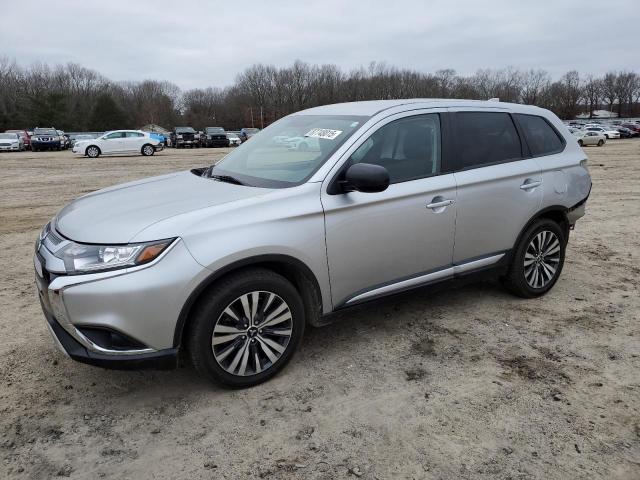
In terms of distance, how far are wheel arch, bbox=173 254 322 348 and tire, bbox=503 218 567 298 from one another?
212 centimetres

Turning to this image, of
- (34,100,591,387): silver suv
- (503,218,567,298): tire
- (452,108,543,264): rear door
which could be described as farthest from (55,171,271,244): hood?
(503,218,567,298): tire

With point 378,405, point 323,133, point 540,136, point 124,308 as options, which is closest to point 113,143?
point 323,133

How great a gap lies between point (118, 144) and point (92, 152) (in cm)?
149

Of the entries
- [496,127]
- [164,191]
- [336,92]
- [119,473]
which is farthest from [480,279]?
[336,92]

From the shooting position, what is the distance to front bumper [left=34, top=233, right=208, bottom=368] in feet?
8.86

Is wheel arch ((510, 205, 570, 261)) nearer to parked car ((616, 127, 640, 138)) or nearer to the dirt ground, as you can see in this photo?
the dirt ground

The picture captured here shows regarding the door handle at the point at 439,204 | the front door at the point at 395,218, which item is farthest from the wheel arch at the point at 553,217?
the door handle at the point at 439,204

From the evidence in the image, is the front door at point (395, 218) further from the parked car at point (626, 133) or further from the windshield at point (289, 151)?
the parked car at point (626, 133)

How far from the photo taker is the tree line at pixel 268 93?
88.5 meters

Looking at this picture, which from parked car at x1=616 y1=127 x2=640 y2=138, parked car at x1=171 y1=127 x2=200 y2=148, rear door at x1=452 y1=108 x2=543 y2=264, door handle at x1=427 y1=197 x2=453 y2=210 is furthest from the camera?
parked car at x1=616 y1=127 x2=640 y2=138

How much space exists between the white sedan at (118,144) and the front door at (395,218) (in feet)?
91.3

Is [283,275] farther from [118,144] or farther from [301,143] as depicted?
[118,144]

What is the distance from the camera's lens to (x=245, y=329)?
10.2 ft

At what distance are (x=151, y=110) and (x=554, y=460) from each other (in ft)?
338
